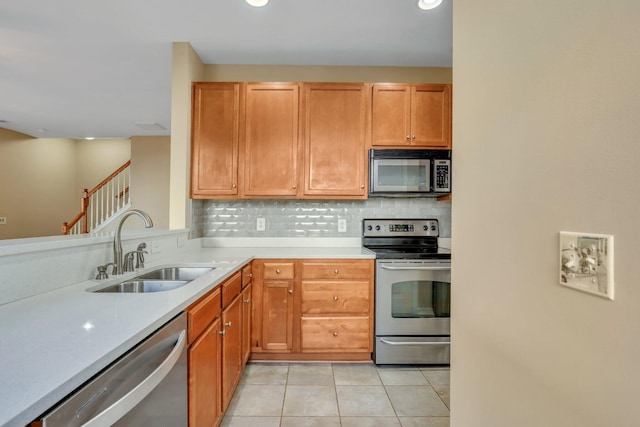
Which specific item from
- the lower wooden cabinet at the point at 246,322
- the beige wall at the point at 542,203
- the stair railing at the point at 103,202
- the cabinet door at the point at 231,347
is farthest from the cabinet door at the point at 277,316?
the stair railing at the point at 103,202

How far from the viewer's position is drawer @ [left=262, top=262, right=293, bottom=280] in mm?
2539

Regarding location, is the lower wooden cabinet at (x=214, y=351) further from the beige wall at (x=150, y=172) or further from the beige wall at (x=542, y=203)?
the beige wall at (x=150, y=172)

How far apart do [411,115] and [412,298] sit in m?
1.59

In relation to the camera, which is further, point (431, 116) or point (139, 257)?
point (431, 116)

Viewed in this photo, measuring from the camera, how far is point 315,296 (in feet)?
8.37

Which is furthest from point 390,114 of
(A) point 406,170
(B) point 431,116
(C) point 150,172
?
(C) point 150,172

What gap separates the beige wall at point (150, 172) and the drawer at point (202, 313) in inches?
212

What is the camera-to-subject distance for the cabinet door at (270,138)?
279 centimetres

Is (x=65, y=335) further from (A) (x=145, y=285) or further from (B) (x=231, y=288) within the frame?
(B) (x=231, y=288)

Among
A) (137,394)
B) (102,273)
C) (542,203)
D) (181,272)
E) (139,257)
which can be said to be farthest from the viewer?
(181,272)

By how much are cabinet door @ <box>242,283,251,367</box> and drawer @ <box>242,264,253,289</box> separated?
4 cm

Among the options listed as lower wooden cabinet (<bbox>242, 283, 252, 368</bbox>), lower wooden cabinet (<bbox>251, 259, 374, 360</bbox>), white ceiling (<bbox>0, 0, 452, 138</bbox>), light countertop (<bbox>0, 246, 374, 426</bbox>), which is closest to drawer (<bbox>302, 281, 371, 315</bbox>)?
lower wooden cabinet (<bbox>251, 259, 374, 360</bbox>)

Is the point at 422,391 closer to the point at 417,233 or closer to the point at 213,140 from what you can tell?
the point at 417,233

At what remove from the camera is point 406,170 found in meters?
2.78
